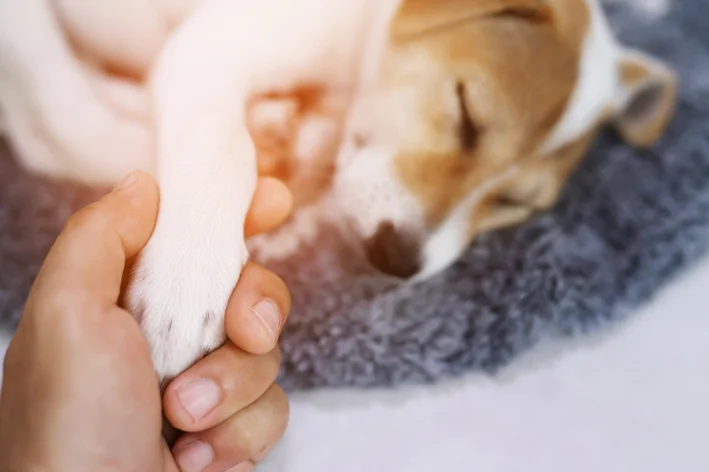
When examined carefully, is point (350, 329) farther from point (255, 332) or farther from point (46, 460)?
point (46, 460)

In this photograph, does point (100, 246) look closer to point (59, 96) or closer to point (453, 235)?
point (59, 96)

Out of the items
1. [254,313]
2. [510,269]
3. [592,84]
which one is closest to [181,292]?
[254,313]

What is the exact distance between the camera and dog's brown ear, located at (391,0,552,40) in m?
0.70

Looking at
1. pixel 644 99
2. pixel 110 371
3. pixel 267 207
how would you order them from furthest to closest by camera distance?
pixel 644 99 → pixel 267 207 → pixel 110 371

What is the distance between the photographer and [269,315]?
23.1 inches

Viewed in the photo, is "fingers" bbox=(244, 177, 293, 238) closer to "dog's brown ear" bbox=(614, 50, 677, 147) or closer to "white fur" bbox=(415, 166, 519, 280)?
"white fur" bbox=(415, 166, 519, 280)

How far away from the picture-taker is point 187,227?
58cm

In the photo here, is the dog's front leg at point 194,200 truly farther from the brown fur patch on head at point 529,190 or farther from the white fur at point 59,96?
the brown fur patch on head at point 529,190

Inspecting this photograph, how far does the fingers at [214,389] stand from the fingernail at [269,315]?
1.3 inches

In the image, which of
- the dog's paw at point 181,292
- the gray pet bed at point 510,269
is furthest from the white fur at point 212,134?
the gray pet bed at point 510,269

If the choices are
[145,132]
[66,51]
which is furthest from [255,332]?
[66,51]

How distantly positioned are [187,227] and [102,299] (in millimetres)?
92

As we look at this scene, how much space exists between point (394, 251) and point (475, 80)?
20cm

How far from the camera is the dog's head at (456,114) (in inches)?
26.9
